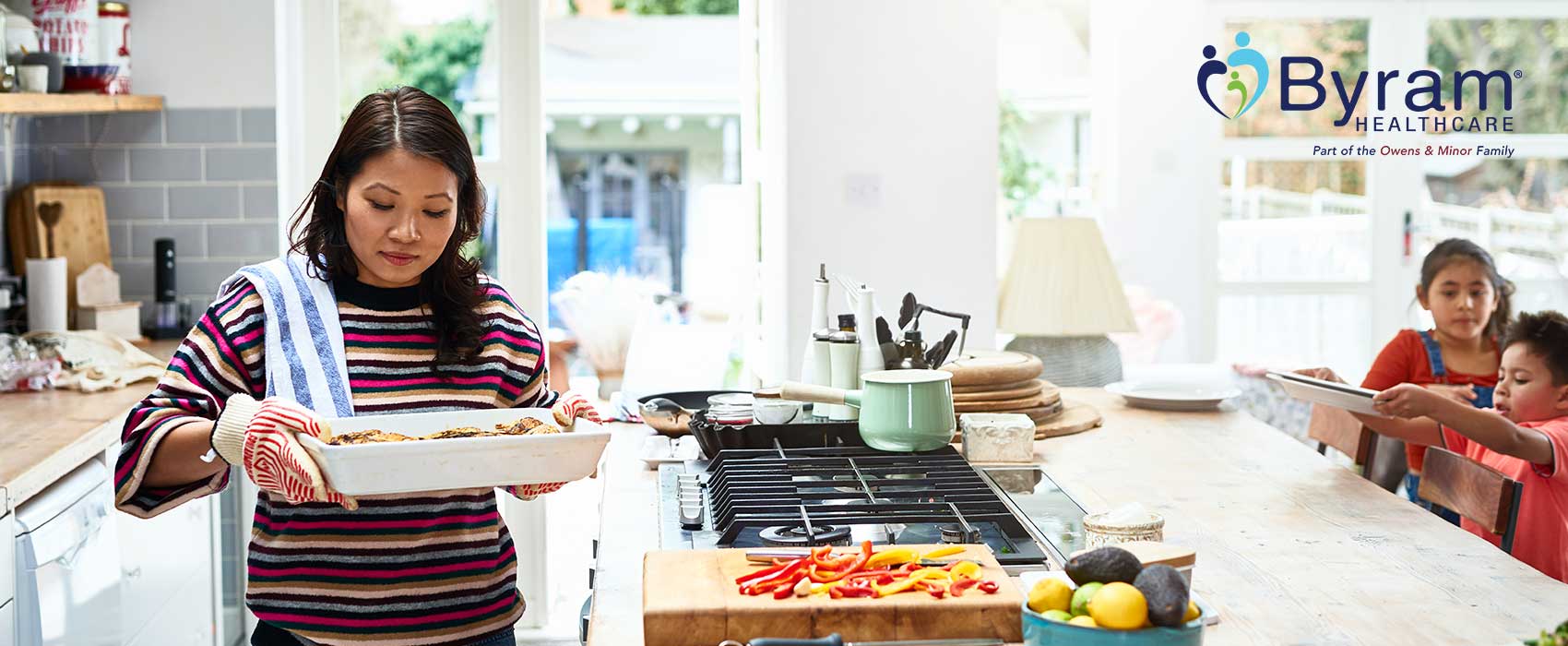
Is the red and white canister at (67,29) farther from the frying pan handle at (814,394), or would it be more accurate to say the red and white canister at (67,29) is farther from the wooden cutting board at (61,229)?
the frying pan handle at (814,394)

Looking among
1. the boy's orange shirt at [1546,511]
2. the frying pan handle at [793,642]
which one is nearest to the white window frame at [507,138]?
the boy's orange shirt at [1546,511]

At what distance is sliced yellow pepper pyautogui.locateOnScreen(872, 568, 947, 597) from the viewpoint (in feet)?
4.26

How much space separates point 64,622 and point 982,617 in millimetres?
1757

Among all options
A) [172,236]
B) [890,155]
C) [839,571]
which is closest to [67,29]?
[172,236]

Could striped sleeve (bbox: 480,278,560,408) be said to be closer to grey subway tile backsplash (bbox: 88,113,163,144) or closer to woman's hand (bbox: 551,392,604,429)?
woman's hand (bbox: 551,392,604,429)

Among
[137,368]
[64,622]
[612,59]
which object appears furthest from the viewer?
[612,59]

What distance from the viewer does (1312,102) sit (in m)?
7.19

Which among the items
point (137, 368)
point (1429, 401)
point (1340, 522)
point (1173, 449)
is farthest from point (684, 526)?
point (137, 368)

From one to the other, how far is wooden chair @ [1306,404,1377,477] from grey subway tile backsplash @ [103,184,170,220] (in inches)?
115

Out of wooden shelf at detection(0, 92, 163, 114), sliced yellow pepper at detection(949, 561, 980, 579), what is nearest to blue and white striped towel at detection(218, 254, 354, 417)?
sliced yellow pepper at detection(949, 561, 980, 579)

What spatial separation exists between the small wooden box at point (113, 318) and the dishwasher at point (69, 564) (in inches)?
35.5

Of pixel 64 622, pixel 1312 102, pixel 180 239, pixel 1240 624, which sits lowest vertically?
pixel 64 622

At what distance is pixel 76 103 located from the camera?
127 inches

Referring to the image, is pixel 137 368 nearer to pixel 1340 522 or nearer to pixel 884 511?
pixel 884 511
